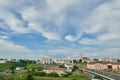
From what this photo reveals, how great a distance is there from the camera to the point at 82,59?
19062 cm

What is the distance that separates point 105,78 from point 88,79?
24.1 feet

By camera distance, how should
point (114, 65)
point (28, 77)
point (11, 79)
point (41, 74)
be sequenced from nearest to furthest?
point (28, 77) → point (11, 79) → point (41, 74) → point (114, 65)

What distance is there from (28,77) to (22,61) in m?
145

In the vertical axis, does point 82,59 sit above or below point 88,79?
above

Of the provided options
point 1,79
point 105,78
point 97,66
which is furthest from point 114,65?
point 1,79

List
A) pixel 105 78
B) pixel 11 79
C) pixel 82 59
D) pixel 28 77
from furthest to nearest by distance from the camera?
pixel 82 59
pixel 11 79
pixel 105 78
pixel 28 77

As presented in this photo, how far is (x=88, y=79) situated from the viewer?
73.9m

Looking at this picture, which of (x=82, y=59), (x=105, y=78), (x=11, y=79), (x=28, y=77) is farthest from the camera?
(x=82, y=59)

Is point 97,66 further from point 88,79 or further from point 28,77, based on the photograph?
point 28,77

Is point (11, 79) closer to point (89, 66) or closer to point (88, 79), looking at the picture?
point (88, 79)

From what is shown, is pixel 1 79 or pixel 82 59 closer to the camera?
pixel 1 79

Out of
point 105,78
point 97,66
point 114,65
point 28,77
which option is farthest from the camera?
point 97,66

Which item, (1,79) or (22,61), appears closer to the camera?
(1,79)

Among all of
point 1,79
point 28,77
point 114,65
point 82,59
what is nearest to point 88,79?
point 28,77
